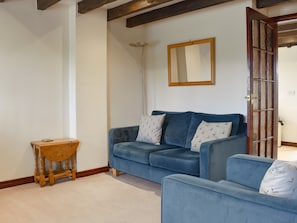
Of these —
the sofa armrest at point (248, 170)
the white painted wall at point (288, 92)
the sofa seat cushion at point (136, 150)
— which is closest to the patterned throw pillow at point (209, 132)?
the sofa seat cushion at point (136, 150)

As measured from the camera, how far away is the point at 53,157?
147 inches

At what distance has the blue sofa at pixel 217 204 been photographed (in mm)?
1436

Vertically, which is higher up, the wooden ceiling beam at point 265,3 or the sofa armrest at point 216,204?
the wooden ceiling beam at point 265,3

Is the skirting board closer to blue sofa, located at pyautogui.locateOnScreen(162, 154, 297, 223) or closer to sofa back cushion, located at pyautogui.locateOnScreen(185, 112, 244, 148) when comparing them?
sofa back cushion, located at pyautogui.locateOnScreen(185, 112, 244, 148)

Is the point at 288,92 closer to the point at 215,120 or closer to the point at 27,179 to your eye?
the point at 215,120

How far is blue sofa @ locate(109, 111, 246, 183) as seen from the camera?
3.02 meters

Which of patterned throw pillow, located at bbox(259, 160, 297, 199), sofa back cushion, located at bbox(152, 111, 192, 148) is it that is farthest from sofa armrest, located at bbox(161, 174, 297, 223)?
sofa back cushion, located at bbox(152, 111, 192, 148)

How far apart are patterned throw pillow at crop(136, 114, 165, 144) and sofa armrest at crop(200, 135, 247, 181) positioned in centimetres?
111

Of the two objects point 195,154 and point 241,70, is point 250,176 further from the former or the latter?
point 241,70

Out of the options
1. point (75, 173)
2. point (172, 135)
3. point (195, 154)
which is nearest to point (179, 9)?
point (172, 135)

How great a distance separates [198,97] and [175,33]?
107 centimetres

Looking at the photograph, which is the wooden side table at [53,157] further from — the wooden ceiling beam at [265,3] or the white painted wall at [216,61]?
the wooden ceiling beam at [265,3]

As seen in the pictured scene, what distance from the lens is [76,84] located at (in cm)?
405

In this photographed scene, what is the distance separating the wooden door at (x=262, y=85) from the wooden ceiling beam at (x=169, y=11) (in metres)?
0.60
